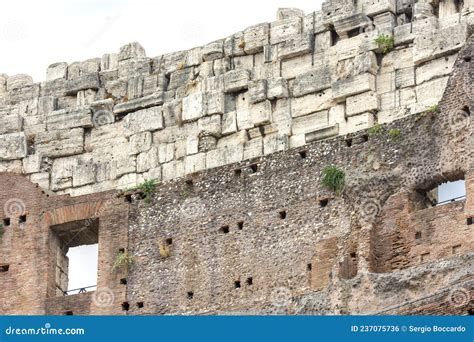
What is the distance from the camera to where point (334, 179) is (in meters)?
54.4

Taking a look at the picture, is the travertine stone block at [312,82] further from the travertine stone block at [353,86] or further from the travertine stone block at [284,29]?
the travertine stone block at [284,29]

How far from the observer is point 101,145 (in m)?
60.5

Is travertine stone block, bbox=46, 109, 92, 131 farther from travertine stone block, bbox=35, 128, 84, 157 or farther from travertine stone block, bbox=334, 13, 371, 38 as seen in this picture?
travertine stone block, bbox=334, 13, 371, 38

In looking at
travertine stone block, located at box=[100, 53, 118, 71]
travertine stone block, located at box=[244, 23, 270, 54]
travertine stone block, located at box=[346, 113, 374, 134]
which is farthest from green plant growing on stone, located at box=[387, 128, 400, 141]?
travertine stone block, located at box=[100, 53, 118, 71]

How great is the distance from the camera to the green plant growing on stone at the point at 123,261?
5656 cm

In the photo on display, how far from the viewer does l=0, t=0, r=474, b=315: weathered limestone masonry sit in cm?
5306

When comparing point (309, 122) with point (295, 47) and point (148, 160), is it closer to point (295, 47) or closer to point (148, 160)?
point (295, 47)

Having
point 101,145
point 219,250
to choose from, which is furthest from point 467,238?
point 101,145

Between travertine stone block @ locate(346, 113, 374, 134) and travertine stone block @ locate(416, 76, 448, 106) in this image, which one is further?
travertine stone block @ locate(346, 113, 374, 134)

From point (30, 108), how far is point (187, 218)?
757 cm

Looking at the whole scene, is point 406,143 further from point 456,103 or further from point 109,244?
point 109,244

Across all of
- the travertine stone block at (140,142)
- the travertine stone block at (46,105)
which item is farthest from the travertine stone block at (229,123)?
the travertine stone block at (46,105)

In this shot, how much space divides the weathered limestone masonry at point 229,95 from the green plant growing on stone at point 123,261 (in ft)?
8.83

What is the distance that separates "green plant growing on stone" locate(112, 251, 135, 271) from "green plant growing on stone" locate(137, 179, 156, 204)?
1.38 metres
